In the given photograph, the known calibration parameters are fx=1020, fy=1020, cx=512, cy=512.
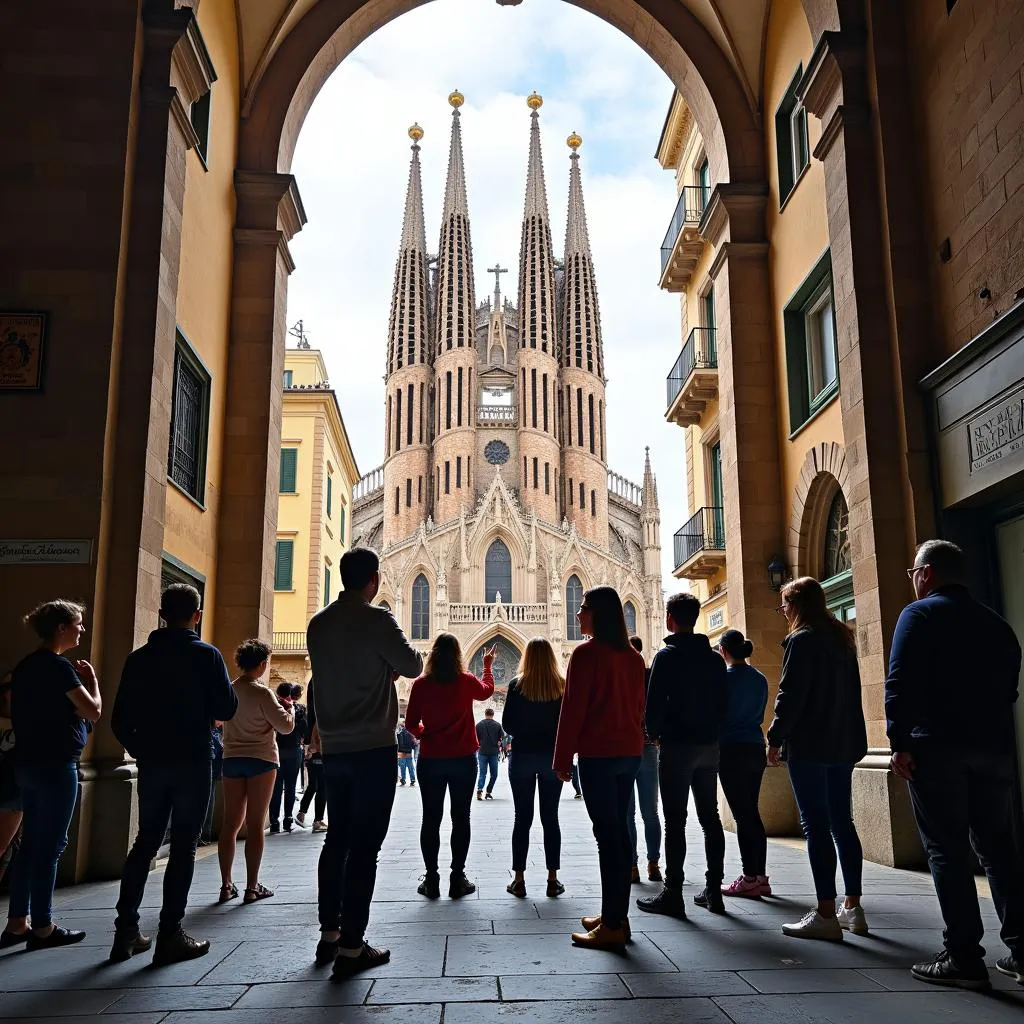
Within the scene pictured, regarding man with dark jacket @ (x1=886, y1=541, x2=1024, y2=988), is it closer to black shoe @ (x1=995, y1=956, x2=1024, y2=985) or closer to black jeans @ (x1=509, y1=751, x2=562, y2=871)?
black shoe @ (x1=995, y1=956, x2=1024, y2=985)

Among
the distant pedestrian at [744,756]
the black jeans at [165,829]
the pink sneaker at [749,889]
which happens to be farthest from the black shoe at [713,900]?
the black jeans at [165,829]

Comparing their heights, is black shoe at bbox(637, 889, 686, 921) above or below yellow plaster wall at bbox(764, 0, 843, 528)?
below

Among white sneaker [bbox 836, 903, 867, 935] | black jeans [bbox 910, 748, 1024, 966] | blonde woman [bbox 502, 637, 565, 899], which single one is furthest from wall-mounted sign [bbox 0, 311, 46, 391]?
black jeans [bbox 910, 748, 1024, 966]

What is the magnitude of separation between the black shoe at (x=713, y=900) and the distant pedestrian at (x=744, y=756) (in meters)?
0.41

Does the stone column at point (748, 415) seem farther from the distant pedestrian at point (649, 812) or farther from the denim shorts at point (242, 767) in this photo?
the denim shorts at point (242, 767)

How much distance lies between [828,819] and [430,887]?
287cm

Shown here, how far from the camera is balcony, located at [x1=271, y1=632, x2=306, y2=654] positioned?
1144 inches

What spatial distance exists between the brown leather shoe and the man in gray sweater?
101 cm

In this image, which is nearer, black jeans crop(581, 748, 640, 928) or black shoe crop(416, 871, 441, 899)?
black jeans crop(581, 748, 640, 928)

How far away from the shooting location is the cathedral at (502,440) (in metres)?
57.3

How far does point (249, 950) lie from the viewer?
532cm

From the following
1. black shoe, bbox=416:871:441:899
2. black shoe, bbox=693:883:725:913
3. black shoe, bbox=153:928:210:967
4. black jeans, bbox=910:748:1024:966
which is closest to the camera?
black jeans, bbox=910:748:1024:966

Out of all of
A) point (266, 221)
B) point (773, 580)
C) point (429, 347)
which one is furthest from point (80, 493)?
point (429, 347)

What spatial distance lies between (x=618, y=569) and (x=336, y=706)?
54.2 metres
